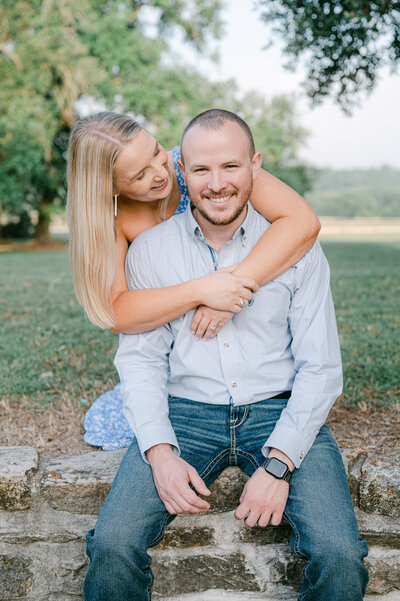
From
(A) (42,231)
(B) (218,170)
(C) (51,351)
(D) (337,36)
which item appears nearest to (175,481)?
(B) (218,170)

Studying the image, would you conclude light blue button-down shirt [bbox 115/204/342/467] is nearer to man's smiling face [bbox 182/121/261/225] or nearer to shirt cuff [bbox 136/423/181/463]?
shirt cuff [bbox 136/423/181/463]

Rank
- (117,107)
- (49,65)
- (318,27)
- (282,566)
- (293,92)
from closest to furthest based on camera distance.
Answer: (282,566) < (318,27) < (49,65) < (117,107) < (293,92)

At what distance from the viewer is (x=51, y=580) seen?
2428mm

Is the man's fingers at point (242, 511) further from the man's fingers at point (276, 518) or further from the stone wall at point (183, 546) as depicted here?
the stone wall at point (183, 546)

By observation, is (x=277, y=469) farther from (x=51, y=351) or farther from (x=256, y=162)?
(x=51, y=351)

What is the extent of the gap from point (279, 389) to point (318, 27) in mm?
6495

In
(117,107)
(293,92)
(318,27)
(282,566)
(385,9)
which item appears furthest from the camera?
(293,92)

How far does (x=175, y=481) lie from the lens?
2102mm

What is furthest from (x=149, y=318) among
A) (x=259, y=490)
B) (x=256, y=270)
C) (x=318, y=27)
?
(x=318, y=27)

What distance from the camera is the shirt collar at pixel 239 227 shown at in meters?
2.55

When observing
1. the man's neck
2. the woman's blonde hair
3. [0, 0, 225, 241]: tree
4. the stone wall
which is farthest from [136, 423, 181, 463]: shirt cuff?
[0, 0, 225, 241]: tree

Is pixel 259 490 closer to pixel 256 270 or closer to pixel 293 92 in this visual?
pixel 256 270

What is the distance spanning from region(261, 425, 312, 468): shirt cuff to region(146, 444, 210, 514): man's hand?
0.30 meters

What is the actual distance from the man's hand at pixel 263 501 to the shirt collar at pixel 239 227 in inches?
41.8
